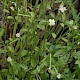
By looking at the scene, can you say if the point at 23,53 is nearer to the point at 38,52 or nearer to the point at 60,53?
the point at 38,52

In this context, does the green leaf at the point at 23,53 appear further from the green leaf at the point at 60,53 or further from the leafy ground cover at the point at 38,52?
the green leaf at the point at 60,53

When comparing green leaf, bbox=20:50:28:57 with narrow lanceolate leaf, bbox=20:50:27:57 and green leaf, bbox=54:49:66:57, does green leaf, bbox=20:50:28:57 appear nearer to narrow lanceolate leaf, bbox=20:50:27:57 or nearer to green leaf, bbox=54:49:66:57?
narrow lanceolate leaf, bbox=20:50:27:57

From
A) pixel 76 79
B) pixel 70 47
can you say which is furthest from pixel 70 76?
pixel 70 47

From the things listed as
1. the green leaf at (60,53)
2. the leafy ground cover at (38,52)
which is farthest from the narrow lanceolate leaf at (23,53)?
the green leaf at (60,53)

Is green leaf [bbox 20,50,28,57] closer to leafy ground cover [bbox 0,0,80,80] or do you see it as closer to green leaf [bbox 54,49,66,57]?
leafy ground cover [bbox 0,0,80,80]

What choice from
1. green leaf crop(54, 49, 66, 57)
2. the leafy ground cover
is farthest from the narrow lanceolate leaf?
green leaf crop(54, 49, 66, 57)

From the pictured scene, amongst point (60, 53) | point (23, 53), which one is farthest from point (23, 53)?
point (60, 53)

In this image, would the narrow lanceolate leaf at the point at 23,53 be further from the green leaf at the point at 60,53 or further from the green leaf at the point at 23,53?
the green leaf at the point at 60,53

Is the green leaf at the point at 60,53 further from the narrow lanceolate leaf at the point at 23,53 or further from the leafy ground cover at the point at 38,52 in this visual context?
the narrow lanceolate leaf at the point at 23,53

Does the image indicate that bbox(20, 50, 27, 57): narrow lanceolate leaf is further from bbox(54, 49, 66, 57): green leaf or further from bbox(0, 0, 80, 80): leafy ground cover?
bbox(54, 49, 66, 57): green leaf

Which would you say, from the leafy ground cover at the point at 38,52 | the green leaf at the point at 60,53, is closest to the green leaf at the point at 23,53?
the leafy ground cover at the point at 38,52

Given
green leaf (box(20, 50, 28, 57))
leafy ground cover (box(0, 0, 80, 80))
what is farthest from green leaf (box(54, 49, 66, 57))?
green leaf (box(20, 50, 28, 57))
